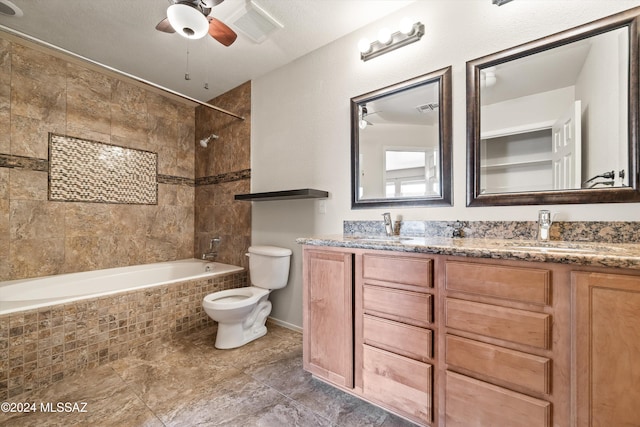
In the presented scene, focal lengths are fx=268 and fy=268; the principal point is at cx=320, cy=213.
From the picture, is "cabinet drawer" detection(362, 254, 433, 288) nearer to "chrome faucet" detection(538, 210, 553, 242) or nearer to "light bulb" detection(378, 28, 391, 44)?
"chrome faucet" detection(538, 210, 553, 242)

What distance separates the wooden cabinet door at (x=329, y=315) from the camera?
5.12 feet

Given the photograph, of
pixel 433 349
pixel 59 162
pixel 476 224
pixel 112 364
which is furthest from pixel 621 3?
pixel 59 162

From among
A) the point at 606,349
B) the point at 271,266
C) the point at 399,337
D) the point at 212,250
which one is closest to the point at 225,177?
the point at 212,250

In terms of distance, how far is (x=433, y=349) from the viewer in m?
1.27

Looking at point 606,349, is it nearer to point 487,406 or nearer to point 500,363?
point 500,363

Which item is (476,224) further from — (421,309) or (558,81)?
(558,81)

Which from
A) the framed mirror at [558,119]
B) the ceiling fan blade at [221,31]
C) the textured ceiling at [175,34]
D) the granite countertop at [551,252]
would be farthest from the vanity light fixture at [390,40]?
the granite countertop at [551,252]

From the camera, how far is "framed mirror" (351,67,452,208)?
5.78 ft

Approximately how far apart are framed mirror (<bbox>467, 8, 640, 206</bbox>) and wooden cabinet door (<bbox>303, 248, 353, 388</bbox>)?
0.95 meters

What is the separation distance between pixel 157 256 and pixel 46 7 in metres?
2.40

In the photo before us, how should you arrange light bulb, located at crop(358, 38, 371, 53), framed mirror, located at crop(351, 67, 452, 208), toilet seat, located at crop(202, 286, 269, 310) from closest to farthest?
framed mirror, located at crop(351, 67, 452, 208)
light bulb, located at crop(358, 38, 371, 53)
toilet seat, located at crop(202, 286, 269, 310)

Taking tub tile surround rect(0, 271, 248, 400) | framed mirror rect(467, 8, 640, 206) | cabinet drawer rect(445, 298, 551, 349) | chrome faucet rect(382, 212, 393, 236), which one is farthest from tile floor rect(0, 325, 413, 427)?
framed mirror rect(467, 8, 640, 206)

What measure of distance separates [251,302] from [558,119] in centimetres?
236

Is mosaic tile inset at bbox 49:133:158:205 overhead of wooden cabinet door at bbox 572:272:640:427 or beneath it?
overhead
